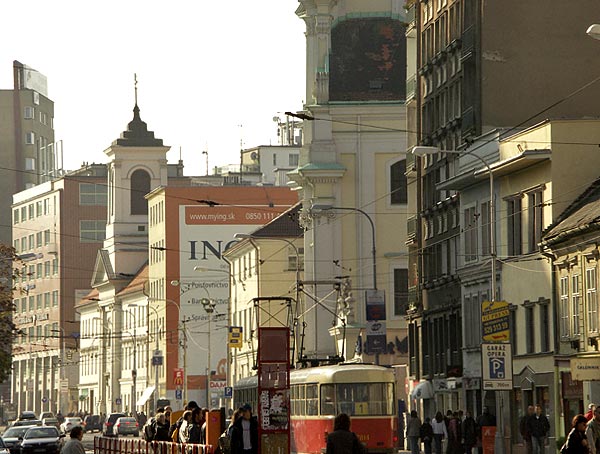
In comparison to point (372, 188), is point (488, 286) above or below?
below

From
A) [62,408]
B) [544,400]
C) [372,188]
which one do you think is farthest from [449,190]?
[62,408]

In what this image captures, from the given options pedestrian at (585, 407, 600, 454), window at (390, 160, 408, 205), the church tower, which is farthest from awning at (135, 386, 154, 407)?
pedestrian at (585, 407, 600, 454)

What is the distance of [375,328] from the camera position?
6906cm

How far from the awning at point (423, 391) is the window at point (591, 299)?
66.4 ft

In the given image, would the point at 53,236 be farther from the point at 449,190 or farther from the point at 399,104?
the point at 449,190

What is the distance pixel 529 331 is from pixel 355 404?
6554 millimetres

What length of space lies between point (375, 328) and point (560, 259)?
54.4 feet

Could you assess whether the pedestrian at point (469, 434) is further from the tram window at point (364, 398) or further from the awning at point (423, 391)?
the awning at point (423, 391)

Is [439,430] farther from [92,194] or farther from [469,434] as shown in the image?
[92,194]

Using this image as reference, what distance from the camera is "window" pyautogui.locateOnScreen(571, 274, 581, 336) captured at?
2024 inches

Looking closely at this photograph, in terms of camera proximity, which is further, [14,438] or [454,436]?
[14,438]

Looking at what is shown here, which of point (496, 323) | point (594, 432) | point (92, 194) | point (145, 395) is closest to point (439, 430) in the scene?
point (496, 323)

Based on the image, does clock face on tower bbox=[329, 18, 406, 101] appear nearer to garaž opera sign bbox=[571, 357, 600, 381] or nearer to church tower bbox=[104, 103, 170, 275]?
garaž opera sign bbox=[571, 357, 600, 381]

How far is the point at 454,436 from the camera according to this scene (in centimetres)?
5250
